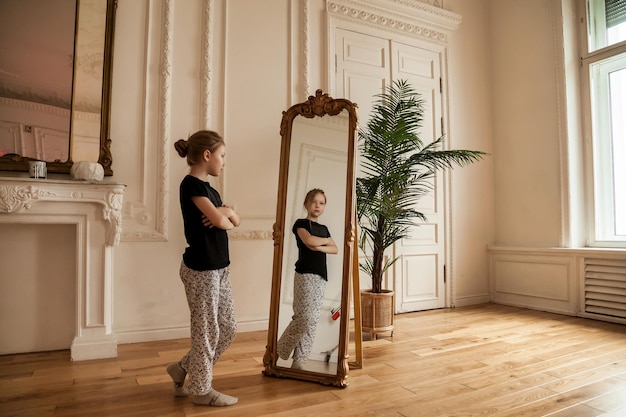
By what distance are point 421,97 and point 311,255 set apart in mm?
2641

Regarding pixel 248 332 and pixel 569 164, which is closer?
pixel 248 332

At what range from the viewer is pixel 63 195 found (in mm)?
2621

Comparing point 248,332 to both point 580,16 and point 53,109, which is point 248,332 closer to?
point 53,109

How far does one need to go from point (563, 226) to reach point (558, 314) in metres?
0.84

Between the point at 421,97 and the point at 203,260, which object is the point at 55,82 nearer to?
the point at 203,260

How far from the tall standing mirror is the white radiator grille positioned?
2.64 meters

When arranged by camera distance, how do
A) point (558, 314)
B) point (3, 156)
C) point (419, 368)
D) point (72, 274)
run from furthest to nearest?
point (558, 314) < point (72, 274) < point (3, 156) < point (419, 368)

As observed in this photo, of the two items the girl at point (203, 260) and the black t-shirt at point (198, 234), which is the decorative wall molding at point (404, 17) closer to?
the girl at point (203, 260)

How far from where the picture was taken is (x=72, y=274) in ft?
9.60

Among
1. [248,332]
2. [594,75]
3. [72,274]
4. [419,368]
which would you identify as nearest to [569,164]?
[594,75]

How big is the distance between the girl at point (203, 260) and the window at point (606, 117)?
A: 3.74m

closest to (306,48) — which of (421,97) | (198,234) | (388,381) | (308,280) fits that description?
(421,97)

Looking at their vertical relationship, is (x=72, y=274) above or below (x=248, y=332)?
above

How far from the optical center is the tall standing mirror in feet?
7.55
